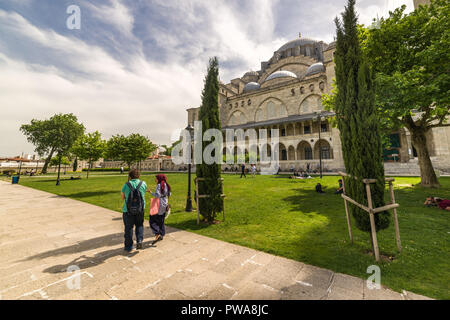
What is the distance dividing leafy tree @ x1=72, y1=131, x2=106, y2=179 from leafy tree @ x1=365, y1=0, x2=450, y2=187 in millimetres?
29788

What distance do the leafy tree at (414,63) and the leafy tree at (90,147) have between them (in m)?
29.8

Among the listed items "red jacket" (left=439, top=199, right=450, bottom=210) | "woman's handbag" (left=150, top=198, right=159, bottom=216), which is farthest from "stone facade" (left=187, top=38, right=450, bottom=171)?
"woman's handbag" (left=150, top=198, right=159, bottom=216)

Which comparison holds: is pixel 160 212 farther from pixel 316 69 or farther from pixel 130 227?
pixel 316 69

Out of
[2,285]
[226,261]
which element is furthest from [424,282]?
[2,285]

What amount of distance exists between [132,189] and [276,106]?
44.5 meters

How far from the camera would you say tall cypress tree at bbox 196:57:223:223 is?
627 centimetres

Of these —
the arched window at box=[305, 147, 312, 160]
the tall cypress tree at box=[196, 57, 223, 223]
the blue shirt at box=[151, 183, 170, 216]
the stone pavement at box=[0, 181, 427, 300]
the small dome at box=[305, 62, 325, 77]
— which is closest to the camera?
the stone pavement at box=[0, 181, 427, 300]

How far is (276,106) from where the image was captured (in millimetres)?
44031

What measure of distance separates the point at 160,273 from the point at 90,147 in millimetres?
27835

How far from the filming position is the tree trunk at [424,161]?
11.8 meters

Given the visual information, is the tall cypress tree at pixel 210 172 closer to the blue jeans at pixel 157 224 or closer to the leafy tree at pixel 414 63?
the blue jeans at pixel 157 224

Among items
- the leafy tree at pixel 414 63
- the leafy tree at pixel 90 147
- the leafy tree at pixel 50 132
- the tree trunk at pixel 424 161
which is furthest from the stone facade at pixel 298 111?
the leafy tree at pixel 50 132

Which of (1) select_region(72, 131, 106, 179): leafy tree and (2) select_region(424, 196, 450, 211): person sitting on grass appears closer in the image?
(2) select_region(424, 196, 450, 211): person sitting on grass

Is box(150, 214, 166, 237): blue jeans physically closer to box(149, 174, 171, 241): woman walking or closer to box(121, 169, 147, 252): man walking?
box(149, 174, 171, 241): woman walking
